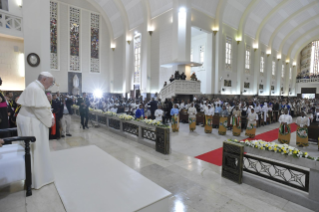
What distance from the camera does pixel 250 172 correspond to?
4.12 meters

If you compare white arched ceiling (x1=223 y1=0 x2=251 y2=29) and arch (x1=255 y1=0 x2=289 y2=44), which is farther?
arch (x1=255 y1=0 x2=289 y2=44)

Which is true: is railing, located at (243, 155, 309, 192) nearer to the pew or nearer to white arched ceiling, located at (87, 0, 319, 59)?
the pew

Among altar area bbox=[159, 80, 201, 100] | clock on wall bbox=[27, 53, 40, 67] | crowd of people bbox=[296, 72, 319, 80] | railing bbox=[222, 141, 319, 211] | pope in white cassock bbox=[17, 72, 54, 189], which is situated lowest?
railing bbox=[222, 141, 319, 211]

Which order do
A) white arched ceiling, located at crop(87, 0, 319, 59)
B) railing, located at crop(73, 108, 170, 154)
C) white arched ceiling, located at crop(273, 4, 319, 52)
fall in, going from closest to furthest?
railing, located at crop(73, 108, 170, 154) < white arched ceiling, located at crop(87, 0, 319, 59) < white arched ceiling, located at crop(273, 4, 319, 52)

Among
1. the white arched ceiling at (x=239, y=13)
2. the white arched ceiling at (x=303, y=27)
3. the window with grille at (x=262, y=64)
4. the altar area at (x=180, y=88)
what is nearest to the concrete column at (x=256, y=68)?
the white arched ceiling at (x=239, y=13)

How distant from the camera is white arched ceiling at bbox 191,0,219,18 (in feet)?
58.3

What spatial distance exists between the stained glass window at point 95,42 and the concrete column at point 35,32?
52.9 feet

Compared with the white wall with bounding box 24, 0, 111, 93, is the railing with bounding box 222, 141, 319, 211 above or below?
below

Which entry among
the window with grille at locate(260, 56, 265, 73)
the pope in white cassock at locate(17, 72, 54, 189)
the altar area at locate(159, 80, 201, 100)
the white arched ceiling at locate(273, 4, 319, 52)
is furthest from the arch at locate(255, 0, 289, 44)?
the pope in white cassock at locate(17, 72, 54, 189)

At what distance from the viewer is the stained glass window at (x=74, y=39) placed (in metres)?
22.1

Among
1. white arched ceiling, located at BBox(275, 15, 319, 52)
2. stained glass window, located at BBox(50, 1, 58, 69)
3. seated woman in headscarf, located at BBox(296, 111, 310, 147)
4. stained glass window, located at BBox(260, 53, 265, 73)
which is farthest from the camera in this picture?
stained glass window, located at BBox(260, 53, 265, 73)

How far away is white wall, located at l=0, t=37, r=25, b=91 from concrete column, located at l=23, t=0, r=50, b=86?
1343mm

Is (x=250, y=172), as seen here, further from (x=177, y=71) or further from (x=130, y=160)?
(x=177, y=71)

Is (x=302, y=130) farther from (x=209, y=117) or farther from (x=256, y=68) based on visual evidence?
(x=256, y=68)
